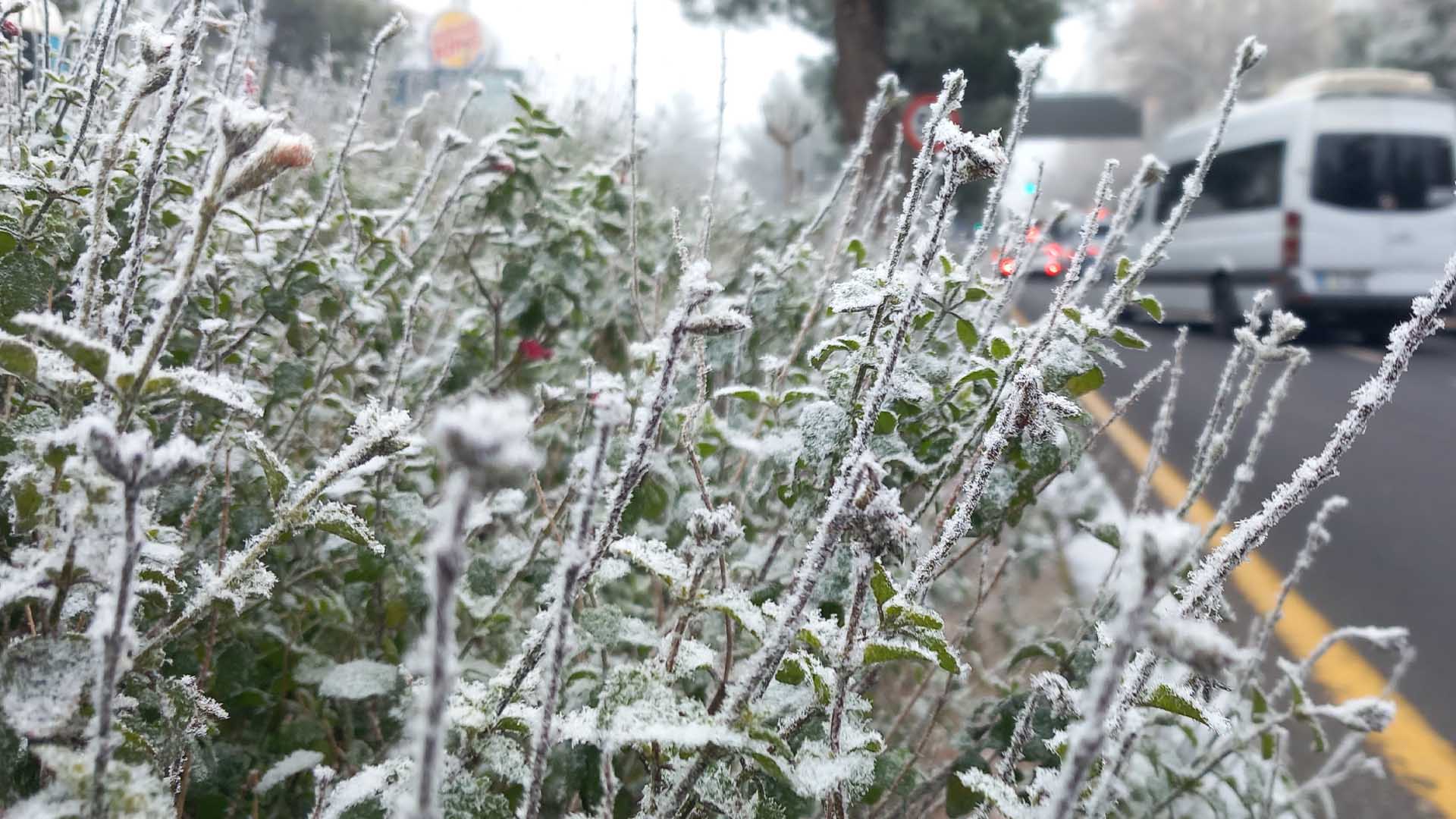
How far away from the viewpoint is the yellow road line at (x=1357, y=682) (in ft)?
8.18

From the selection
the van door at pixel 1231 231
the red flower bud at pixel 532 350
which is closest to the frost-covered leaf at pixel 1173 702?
the red flower bud at pixel 532 350

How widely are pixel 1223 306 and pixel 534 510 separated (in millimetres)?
11905

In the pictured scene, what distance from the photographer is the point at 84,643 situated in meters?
0.72

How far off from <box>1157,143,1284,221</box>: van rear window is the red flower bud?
10161mm

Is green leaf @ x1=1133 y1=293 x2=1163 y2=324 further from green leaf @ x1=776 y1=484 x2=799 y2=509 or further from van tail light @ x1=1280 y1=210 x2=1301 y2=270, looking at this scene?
van tail light @ x1=1280 y1=210 x2=1301 y2=270

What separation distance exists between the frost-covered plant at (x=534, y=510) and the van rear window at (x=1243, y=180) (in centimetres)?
1027

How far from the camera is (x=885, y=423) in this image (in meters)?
1.14

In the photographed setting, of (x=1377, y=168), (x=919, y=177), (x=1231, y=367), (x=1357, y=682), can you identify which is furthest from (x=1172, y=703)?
(x=1377, y=168)

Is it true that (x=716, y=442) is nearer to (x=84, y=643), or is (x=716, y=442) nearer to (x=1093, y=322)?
(x=1093, y=322)

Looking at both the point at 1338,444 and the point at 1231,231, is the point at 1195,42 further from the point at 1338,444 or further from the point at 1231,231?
the point at 1338,444

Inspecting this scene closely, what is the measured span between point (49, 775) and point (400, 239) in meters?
1.38

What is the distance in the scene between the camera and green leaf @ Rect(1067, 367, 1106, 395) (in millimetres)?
1214

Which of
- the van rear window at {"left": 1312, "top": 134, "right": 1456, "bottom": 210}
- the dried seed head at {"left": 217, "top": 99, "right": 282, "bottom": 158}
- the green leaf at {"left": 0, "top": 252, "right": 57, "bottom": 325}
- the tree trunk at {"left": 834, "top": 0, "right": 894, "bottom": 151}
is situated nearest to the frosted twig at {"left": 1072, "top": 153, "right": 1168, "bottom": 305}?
the dried seed head at {"left": 217, "top": 99, "right": 282, "bottom": 158}

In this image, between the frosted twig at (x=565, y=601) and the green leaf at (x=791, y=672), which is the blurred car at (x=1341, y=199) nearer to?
the green leaf at (x=791, y=672)
